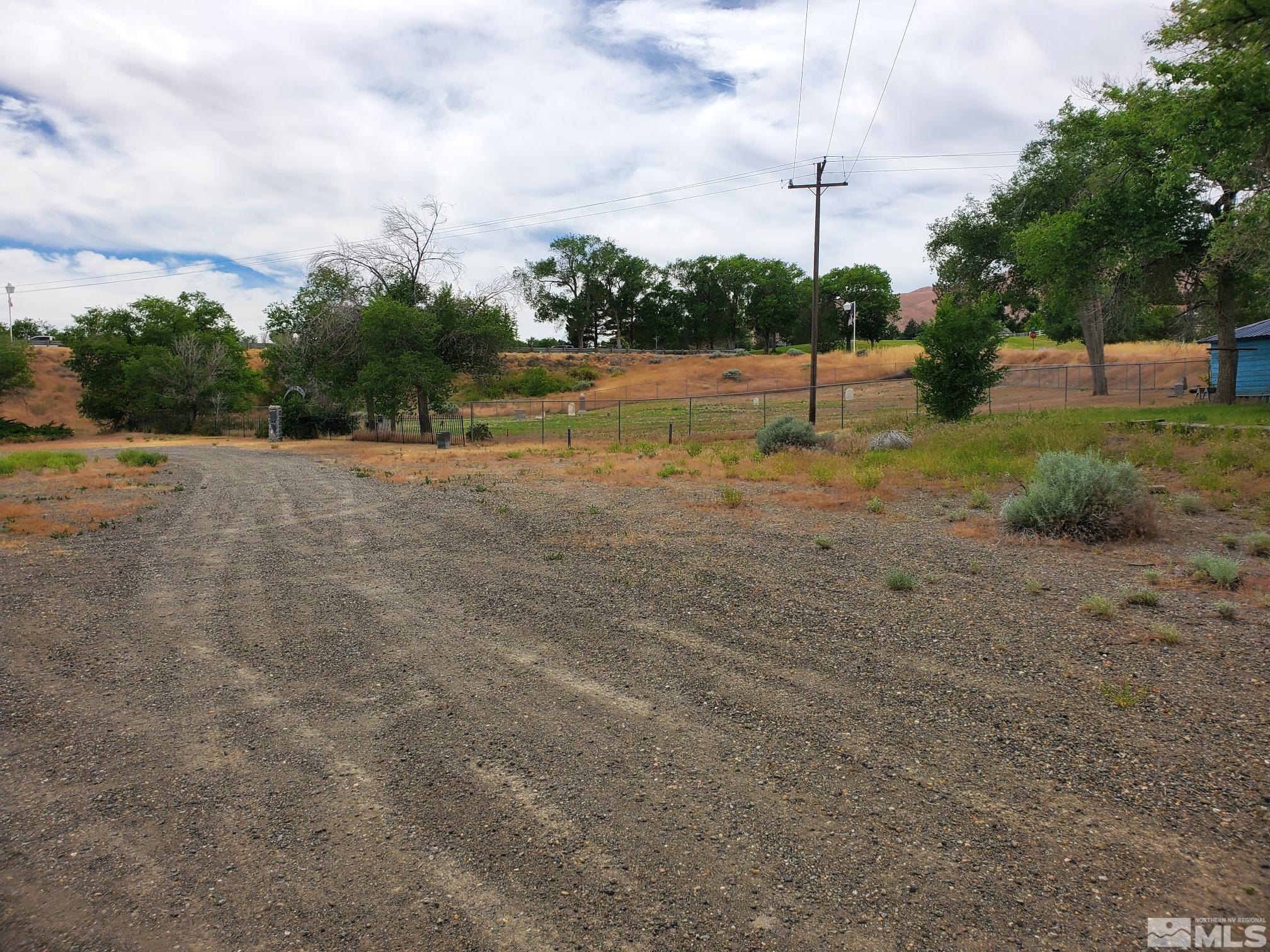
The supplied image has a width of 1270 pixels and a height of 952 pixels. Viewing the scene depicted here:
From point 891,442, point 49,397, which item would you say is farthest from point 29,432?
point 891,442

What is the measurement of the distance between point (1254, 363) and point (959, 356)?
16.4m

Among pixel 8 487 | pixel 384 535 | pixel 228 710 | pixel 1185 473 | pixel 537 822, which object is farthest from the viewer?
pixel 8 487

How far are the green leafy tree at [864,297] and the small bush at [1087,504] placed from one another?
95.5 metres

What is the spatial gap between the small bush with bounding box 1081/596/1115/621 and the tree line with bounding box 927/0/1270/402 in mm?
15267

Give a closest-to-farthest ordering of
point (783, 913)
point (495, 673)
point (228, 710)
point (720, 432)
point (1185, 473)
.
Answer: point (783, 913)
point (228, 710)
point (495, 673)
point (1185, 473)
point (720, 432)

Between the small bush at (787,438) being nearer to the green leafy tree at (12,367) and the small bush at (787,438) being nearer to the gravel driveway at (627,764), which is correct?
the gravel driveway at (627,764)

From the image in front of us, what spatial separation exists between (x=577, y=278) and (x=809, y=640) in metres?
109

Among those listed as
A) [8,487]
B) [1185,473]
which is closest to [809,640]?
[1185,473]

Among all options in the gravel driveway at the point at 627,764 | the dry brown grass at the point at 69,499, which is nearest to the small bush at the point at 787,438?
the gravel driveway at the point at 627,764

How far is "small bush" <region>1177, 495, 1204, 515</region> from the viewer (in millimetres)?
11281

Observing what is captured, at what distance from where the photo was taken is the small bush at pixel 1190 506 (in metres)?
11.3

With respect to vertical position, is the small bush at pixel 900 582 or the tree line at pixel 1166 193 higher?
the tree line at pixel 1166 193

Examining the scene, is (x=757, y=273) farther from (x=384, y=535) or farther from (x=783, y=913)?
(x=783, y=913)

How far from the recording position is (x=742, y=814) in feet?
12.6
